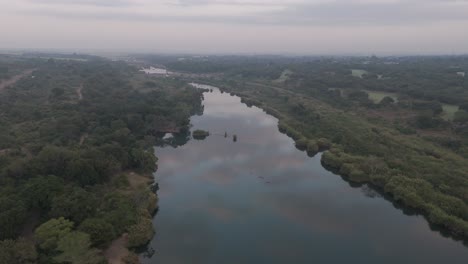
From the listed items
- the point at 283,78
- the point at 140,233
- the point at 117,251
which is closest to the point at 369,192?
the point at 140,233

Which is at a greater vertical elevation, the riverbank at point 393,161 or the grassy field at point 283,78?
the grassy field at point 283,78

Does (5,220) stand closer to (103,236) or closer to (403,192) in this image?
(103,236)

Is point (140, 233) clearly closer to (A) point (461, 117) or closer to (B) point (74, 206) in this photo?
(B) point (74, 206)

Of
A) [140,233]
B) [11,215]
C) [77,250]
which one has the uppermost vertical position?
[11,215]

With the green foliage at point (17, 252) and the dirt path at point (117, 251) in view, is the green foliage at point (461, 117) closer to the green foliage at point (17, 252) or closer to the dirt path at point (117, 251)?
the dirt path at point (117, 251)

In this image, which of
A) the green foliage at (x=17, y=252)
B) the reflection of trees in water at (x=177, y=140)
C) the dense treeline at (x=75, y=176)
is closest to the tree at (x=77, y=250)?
the dense treeline at (x=75, y=176)

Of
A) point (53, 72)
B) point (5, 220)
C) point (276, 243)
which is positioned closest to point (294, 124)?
point (276, 243)
